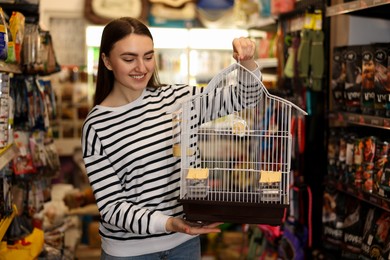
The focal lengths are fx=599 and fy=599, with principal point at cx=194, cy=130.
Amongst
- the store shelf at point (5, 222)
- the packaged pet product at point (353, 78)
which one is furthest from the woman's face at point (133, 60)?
the packaged pet product at point (353, 78)

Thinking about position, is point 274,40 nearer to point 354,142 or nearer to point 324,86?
point 324,86

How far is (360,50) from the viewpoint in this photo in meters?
3.04

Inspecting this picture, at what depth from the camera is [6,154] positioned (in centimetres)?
263

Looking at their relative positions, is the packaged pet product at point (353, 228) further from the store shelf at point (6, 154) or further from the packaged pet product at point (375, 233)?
the store shelf at point (6, 154)

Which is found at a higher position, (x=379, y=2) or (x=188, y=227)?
(x=379, y=2)

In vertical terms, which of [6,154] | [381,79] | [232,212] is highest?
[381,79]

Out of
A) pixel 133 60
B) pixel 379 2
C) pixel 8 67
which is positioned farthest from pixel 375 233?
pixel 8 67

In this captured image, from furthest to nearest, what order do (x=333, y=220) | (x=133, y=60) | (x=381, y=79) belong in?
(x=333, y=220), (x=381, y=79), (x=133, y=60)

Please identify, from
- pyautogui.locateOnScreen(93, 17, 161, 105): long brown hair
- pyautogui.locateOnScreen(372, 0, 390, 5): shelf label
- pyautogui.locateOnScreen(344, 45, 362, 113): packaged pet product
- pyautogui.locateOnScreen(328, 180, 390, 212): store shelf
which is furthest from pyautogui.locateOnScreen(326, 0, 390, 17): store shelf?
pyautogui.locateOnScreen(93, 17, 161, 105): long brown hair

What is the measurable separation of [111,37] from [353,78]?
4.89 ft

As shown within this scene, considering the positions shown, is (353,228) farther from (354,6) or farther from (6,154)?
(6,154)

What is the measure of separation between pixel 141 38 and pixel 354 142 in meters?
1.45

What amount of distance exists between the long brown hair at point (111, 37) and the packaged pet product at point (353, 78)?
1.24 meters

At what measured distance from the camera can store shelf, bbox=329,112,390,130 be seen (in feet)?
8.97
